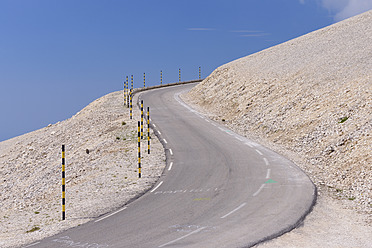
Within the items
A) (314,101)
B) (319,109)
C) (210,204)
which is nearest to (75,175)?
(210,204)

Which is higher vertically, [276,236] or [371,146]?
[371,146]

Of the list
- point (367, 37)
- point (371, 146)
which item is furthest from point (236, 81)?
point (371, 146)

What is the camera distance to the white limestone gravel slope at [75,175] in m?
14.7

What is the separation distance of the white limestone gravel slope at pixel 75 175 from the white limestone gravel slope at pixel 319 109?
6.97m

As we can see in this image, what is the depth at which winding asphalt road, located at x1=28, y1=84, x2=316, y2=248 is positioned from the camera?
11297 millimetres

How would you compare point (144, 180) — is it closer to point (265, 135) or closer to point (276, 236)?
point (276, 236)

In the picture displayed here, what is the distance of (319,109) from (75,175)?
50.0ft

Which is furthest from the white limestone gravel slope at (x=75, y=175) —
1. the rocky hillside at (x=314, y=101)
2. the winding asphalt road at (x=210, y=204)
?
the rocky hillside at (x=314, y=101)

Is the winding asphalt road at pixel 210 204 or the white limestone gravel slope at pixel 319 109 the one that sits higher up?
the white limestone gravel slope at pixel 319 109

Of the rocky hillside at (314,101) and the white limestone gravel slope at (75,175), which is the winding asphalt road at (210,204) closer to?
the white limestone gravel slope at (75,175)

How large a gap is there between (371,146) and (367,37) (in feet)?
73.8

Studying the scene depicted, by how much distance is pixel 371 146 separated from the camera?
18500 millimetres

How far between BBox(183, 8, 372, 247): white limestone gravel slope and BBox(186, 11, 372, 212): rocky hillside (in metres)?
0.04

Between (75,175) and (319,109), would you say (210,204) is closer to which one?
(75,175)
